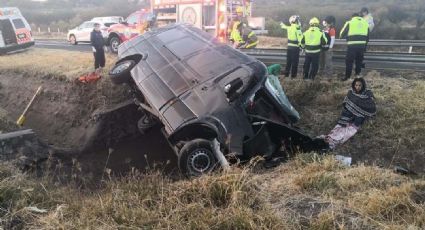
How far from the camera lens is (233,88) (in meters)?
5.32

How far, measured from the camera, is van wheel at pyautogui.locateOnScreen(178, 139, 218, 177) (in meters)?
4.96

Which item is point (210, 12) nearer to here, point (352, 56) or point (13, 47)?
point (352, 56)

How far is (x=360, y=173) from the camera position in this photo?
14.8 feet

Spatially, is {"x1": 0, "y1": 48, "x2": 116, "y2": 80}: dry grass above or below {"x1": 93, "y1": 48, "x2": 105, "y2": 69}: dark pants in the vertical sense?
below

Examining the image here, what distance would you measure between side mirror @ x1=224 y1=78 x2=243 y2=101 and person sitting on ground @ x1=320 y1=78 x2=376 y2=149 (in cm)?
246

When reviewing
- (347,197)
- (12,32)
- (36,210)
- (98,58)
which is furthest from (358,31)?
(12,32)

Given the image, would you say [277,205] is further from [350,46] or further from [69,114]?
[69,114]

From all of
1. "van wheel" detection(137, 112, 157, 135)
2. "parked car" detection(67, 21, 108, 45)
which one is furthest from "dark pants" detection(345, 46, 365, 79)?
"parked car" detection(67, 21, 108, 45)

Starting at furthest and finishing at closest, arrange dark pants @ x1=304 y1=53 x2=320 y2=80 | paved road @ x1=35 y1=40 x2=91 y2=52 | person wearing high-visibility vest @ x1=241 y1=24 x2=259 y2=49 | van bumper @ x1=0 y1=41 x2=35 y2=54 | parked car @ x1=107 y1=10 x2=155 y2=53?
paved road @ x1=35 y1=40 x2=91 y2=52
van bumper @ x1=0 y1=41 x2=35 y2=54
parked car @ x1=107 y1=10 x2=155 y2=53
person wearing high-visibility vest @ x1=241 y1=24 x2=259 y2=49
dark pants @ x1=304 y1=53 x2=320 y2=80

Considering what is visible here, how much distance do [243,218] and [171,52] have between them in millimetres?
3995

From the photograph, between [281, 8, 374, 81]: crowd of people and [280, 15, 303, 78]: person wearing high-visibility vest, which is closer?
[281, 8, 374, 81]: crowd of people

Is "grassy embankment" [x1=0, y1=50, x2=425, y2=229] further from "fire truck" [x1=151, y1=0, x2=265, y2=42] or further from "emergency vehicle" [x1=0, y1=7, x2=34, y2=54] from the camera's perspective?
"emergency vehicle" [x1=0, y1=7, x2=34, y2=54]

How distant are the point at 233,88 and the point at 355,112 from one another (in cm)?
294

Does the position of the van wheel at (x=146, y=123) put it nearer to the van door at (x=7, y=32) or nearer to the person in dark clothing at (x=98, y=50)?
the person in dark clothing at (x=98, y=50)
